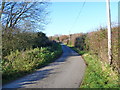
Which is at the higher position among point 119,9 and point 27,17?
point 27,17

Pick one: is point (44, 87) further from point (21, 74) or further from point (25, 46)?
point (25, 46)

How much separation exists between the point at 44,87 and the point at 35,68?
470 centimetres

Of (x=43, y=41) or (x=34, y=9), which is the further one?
(x=43, y=41)

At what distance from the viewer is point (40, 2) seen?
1912 cm

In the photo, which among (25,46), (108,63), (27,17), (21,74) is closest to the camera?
(108,63)

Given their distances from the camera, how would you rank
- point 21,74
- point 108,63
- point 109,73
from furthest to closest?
point 21,74 → point 108,63 → point 109,73

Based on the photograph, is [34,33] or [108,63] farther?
[34,33]

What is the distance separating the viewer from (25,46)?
1584cm

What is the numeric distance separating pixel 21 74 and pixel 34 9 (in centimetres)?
1216

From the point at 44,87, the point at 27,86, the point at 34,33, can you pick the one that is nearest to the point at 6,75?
the point at 27,86

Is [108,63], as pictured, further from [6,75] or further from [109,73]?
[6,75]

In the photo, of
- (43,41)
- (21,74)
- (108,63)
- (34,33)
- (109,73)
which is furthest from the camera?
(43,41)

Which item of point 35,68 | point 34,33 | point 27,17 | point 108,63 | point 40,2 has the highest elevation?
point 40,2

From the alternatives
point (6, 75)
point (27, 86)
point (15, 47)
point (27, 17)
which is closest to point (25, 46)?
point (15, 47)
